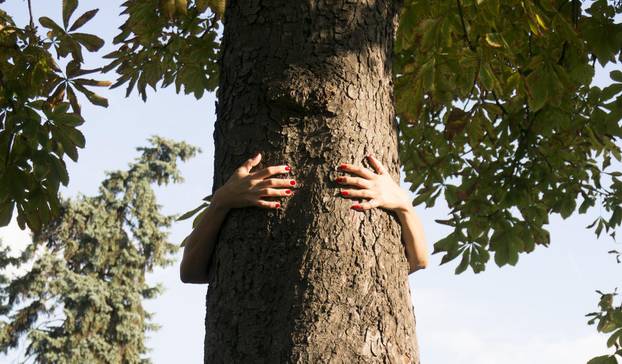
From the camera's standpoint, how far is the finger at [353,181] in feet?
8.71

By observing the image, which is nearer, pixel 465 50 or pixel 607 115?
pixel 465 50

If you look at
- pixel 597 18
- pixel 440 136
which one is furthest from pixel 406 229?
pixel 440 136

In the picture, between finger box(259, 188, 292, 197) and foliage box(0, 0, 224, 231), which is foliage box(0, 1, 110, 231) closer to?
foliage box(0, 0, 224, 231)

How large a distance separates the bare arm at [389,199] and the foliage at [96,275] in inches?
875

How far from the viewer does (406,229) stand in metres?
2.91

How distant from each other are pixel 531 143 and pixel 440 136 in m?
0.94

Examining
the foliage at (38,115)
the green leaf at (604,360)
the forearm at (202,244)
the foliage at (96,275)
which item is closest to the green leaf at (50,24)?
the foliage at (38,115)

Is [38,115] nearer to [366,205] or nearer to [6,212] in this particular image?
[6,212]

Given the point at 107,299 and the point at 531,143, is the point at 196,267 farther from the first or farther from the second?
the point at 107,299

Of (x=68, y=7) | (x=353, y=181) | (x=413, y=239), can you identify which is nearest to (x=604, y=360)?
(x=413, y=239)

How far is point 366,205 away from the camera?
2691mm

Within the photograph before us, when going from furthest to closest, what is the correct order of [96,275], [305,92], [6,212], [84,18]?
1. [96,275]
2. [84,18]
3. [6,212]
4. [305,92]

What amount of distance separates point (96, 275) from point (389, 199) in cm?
2363

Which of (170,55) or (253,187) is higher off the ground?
(170,55)
